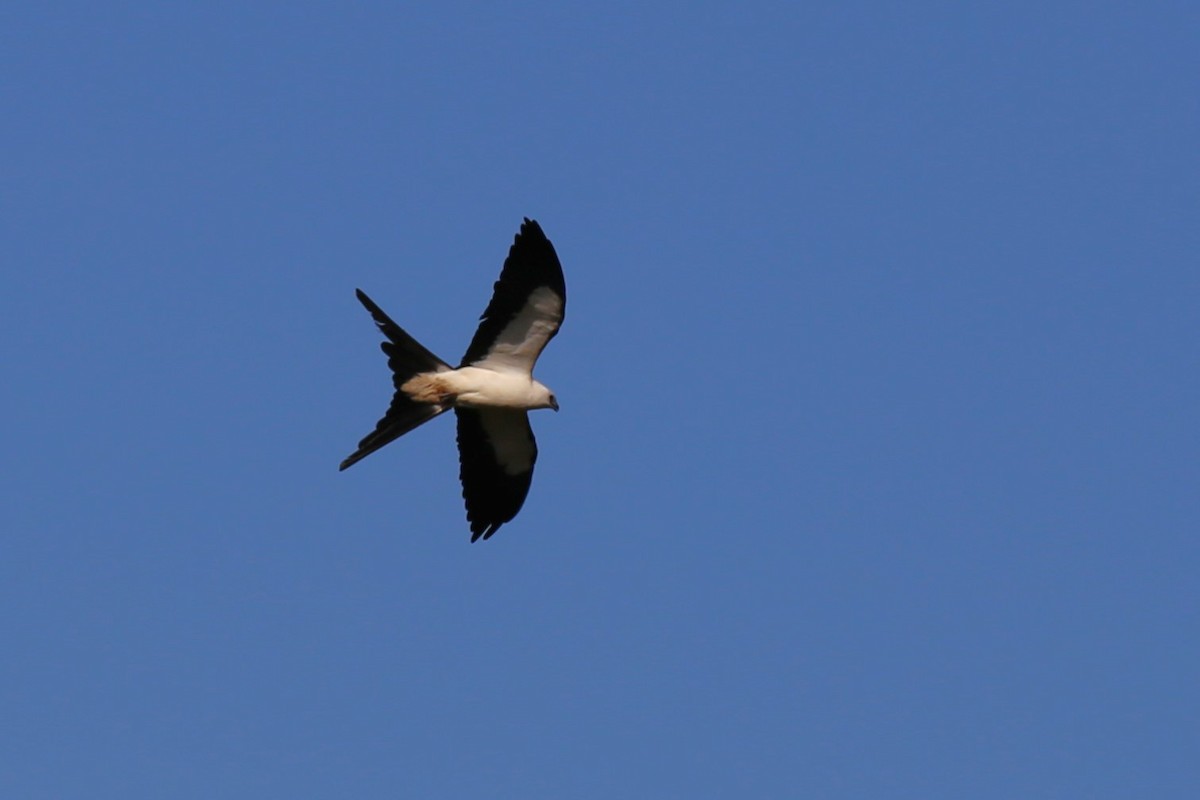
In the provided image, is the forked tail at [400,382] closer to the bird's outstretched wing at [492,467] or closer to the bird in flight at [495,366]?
the bird in flight at [495,366]

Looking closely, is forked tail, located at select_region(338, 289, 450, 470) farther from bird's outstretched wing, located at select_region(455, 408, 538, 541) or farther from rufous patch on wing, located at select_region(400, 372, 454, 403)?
bird's outstretched wing, located at select_region(455, 408, 538, 541)

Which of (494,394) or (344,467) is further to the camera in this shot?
(494,394)

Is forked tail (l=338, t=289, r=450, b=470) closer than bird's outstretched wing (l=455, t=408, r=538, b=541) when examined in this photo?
Yes

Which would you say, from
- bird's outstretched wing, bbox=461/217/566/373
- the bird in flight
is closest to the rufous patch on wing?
the bird in flight

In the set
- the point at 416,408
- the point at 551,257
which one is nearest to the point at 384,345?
the point at 416,408

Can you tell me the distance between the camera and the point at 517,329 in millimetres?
17500

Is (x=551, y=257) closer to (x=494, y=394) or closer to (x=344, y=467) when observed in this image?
(x=494, y=394)

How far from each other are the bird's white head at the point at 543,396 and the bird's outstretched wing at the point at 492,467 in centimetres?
53

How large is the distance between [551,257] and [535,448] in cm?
247

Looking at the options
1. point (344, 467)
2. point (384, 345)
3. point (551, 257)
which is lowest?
point (344, 467)

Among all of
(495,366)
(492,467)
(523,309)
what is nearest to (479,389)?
(495,366)

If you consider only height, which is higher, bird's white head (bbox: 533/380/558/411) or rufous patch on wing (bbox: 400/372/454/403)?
bird's white head (bbox: 533/380/558/411)

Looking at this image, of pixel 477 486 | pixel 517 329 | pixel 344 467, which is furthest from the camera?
pixel 477 486

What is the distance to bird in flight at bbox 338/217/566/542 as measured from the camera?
17.0 m
